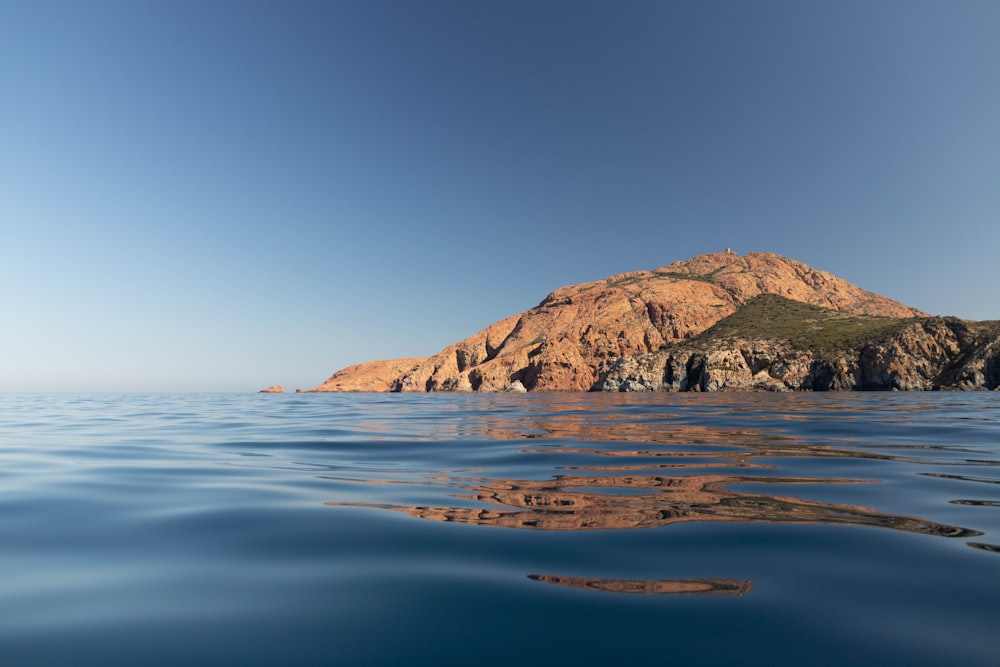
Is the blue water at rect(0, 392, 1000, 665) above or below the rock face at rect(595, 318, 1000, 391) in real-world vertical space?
below

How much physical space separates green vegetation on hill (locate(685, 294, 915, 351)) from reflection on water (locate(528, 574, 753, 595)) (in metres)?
104

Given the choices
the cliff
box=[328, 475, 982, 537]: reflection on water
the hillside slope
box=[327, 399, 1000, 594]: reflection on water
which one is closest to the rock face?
the cliff

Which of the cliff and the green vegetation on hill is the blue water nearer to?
the cliff

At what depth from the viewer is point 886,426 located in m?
15.0

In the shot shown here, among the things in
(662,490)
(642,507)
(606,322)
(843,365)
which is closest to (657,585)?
(642,507)

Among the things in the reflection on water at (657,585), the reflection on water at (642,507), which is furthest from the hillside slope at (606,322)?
the reflection on water at (657,585)

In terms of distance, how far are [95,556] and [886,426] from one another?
18.9 m

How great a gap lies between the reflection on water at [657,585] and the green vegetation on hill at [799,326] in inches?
4108

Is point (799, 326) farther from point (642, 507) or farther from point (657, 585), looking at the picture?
point (657, 585)

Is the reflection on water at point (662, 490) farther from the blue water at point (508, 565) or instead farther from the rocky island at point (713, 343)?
the rocky island at point (713, 343)

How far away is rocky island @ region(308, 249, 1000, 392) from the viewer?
261 feet

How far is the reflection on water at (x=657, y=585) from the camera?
Result: 308 centimetres

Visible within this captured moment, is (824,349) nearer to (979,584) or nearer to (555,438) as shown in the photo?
(555,438)

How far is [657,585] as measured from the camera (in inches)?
125
